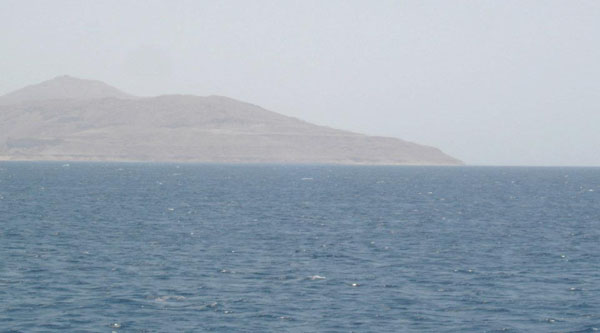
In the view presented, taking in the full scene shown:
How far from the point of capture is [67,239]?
61.6 meters

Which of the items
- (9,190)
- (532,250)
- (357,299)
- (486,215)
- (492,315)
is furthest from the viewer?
(9,190)

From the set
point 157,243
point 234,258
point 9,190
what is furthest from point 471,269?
point 9,190

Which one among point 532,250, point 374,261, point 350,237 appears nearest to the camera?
point 374,261

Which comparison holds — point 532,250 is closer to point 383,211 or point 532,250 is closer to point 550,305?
point 550,305

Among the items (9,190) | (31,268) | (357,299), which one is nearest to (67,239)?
(31,268)

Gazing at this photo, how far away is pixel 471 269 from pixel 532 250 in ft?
37.3

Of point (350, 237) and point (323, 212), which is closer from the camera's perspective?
point (350, 237)

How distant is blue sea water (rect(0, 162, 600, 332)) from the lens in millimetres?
35969

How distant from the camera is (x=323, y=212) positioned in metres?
94.7

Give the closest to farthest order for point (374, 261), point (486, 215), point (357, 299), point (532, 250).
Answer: point (357, 299) → point (374, 261) → point (532, 250) → point (486, 215)

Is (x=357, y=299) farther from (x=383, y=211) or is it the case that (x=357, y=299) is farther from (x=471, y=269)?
(x=383, y=211)

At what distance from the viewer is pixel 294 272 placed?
4775cm

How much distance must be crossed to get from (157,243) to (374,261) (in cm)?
1773

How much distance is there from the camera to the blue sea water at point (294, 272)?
118 feet
